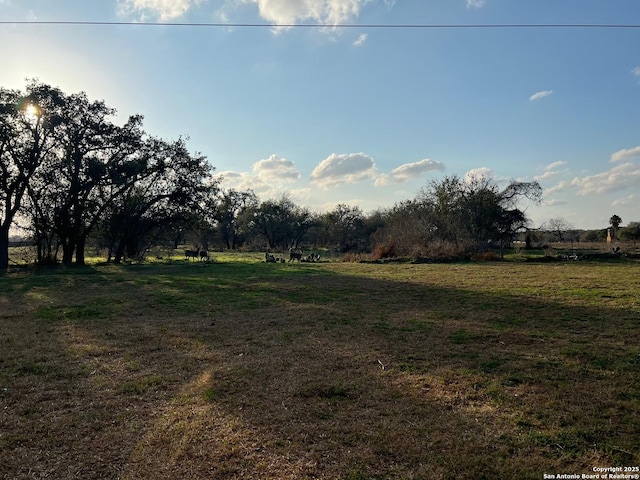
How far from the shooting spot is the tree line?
67.8 ft

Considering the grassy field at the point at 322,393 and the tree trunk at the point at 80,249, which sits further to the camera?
the tree trunk at the point at 80,249

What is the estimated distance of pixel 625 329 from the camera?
6.25 meters

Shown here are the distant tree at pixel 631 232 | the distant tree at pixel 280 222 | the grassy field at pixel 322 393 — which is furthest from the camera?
the distant tree at pixel 280 222

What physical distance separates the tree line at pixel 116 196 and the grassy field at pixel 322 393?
628 inches

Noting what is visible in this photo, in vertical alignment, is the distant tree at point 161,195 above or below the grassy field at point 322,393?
above

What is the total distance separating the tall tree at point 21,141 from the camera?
2003 cm

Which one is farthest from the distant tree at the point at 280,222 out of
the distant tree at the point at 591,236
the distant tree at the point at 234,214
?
the distant tree at the point at 591,236

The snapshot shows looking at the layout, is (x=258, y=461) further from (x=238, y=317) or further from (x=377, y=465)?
(x=238, y=317)

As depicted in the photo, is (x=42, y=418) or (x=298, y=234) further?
(x=298, y=234)

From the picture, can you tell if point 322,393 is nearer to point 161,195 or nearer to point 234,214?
point 161,195

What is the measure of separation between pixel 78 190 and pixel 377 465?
→ 943 inches

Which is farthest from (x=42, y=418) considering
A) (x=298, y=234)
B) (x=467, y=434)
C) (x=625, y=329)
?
(x=298, y=234)

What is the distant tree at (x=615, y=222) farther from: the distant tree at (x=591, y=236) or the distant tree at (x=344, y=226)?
the distant tree at (x=344, y=226)

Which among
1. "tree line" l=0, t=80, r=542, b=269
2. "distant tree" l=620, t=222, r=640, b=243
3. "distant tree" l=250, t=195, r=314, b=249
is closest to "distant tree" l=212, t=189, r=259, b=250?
"distant tree" l=250, t=195, r=314, b=249
